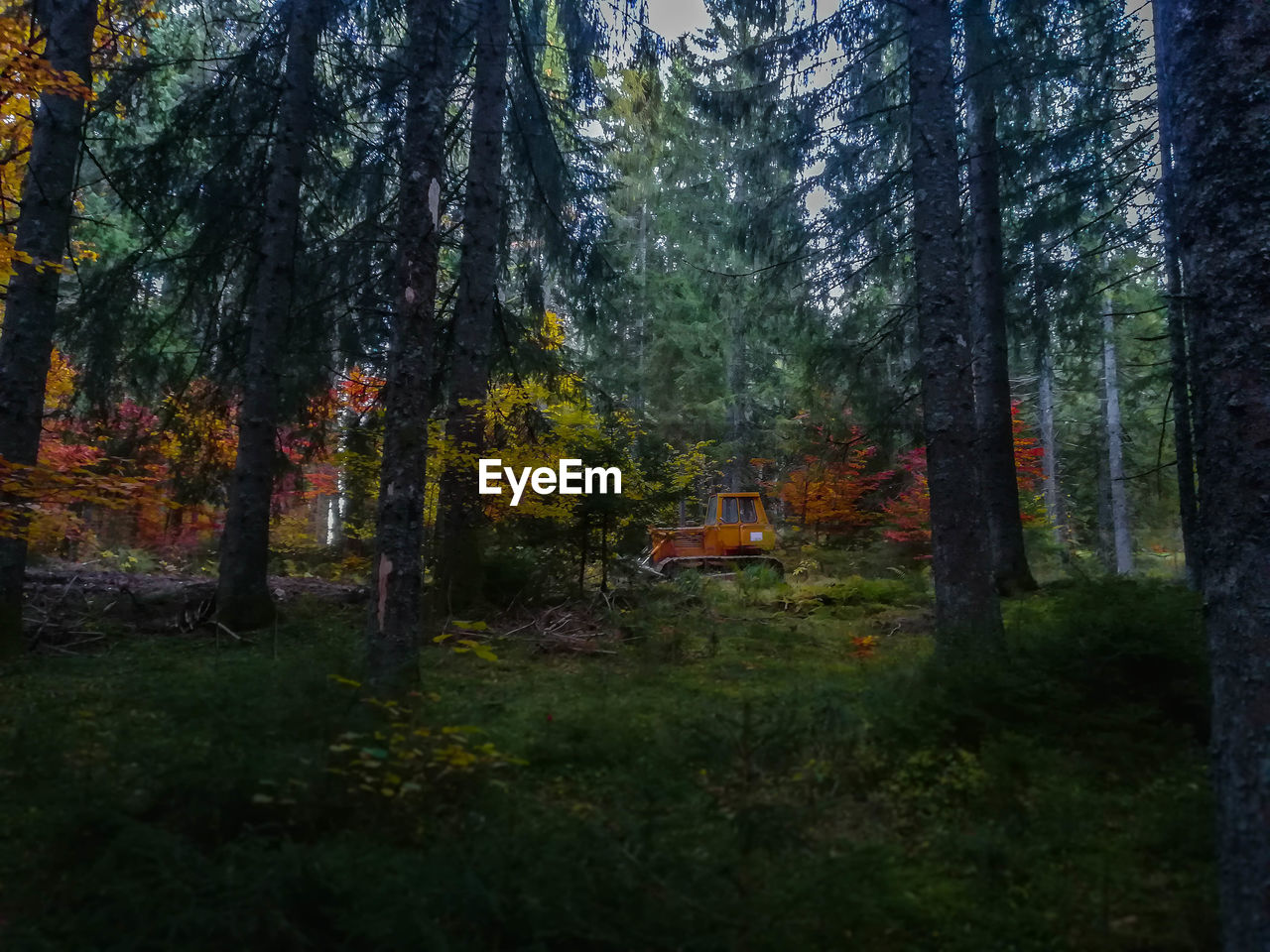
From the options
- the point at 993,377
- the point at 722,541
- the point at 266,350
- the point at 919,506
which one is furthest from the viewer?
the point at 919,506

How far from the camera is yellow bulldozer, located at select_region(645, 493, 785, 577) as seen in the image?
17.1 m

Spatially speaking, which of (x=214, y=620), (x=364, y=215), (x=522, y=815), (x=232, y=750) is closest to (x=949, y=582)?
(x=522, y=815)

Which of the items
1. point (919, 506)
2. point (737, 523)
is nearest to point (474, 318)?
point (737, 523)

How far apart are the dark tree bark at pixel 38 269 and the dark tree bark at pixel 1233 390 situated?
27.6ft

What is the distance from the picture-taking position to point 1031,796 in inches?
168

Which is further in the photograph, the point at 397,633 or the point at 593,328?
the point at 593,328

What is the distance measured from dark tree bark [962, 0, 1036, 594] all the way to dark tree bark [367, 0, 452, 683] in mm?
8195

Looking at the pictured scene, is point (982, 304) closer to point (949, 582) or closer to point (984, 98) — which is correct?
point (984, 98)

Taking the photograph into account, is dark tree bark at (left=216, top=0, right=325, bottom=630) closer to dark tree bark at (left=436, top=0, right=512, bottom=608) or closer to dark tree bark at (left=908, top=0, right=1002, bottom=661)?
dark tree bark at (left=436, top=0, right=512, bottom=608)

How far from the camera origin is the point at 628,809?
389 cm

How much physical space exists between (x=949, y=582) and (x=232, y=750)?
570cm

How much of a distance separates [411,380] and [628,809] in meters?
3.50

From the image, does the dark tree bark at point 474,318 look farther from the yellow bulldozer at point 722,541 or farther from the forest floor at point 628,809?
the yellow bulldozer at point 722,541

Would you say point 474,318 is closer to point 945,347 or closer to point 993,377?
point 945,347
